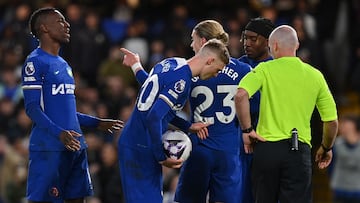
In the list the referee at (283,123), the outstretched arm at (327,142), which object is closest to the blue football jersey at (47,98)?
the referee at (283,123)

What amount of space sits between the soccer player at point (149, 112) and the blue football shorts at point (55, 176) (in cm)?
56

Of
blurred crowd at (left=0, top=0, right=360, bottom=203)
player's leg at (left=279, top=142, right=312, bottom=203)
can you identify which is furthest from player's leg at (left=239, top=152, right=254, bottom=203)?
blurred crowd at (left=0, top=0, right=360, bottom=203)

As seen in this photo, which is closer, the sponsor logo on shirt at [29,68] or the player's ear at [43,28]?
the sponsor logo on shirt at [29,68]

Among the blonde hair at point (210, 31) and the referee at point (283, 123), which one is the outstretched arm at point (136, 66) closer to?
the blonde hair at point (210, 31)

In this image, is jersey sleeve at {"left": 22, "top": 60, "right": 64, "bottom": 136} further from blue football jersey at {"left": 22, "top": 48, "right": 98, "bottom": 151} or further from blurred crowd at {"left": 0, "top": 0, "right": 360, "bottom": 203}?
blurred crowd at {"left": 0, "top": 0, "right": 360, "bottom": 203}

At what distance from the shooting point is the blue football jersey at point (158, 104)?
929 centimetres

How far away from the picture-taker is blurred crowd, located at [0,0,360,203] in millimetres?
17734

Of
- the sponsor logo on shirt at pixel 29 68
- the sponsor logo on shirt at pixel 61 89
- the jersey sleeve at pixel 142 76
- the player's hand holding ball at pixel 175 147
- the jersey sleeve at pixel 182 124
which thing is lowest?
the player's hand holding ball at pixel 175 147

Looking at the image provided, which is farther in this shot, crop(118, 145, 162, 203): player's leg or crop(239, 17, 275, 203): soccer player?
crop(239, 17, 275, 203): soccer player

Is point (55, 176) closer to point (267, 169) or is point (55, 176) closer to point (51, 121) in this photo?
point (51, 121)

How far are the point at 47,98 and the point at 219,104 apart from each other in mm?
1668

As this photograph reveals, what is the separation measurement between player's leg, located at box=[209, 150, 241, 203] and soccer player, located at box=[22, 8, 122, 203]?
1266 millimetres

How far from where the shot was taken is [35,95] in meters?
9.82

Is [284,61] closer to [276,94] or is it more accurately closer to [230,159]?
[276,94]
